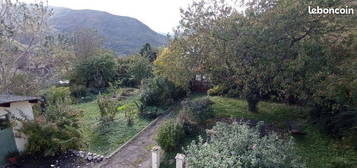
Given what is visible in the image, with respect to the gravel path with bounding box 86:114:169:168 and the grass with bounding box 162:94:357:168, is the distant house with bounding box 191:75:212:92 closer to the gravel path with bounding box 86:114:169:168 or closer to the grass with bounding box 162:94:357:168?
the grass with bounding box 162:94:357:168

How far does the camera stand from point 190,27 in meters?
9.20

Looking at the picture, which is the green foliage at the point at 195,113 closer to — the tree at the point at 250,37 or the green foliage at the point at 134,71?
the tree at the point at 250,37

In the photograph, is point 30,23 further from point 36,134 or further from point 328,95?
point 328,95

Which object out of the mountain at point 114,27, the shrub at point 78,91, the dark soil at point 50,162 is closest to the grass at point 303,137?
the dark soil at point 50,162

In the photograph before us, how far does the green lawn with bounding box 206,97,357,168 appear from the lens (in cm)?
633

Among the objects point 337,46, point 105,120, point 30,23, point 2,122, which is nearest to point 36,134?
point 2,122

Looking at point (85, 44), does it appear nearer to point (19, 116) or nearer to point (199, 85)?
point (199, 85)

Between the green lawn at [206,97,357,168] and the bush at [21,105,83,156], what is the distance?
5.99 metres

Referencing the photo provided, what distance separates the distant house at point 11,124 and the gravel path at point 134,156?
286 cm

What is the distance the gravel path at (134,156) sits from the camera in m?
7.45

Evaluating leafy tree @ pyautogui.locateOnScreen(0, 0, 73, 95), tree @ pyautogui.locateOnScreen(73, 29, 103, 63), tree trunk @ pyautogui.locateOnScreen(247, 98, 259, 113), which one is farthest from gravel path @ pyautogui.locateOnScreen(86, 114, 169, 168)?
tree @ pyautogui.locateOnScreen(73, 29, 103, 63)

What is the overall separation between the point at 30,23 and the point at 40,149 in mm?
9620

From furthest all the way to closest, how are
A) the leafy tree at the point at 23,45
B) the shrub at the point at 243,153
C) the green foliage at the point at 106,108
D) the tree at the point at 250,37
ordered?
1. the leafy tree at the point at 23,45
2. the green foliage at the point at 106,108
3. the tree at the point at 250,37
4. the shrub at the point at 243,153

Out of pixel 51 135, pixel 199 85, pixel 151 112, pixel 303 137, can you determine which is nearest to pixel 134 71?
pixel 199 85
